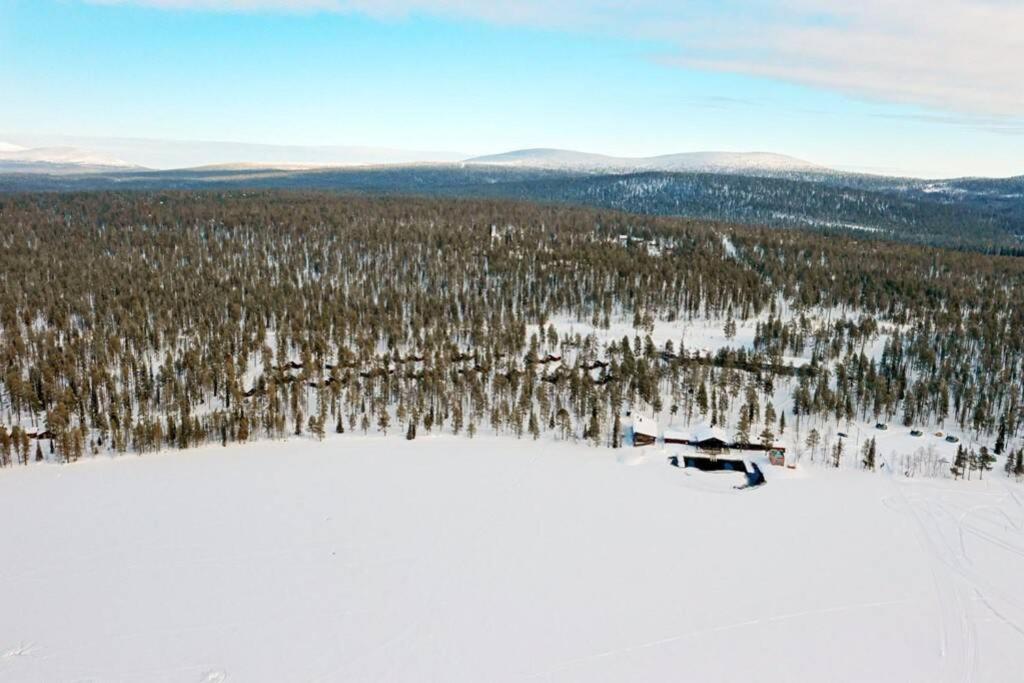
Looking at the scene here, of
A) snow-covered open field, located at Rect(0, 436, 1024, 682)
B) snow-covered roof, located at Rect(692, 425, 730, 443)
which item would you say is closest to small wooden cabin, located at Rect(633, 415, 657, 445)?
snow-covered roof, located at Rect(692, 425, 730, 443)

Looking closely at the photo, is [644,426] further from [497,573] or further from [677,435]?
[497,573]

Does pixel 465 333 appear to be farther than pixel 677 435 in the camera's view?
Yes

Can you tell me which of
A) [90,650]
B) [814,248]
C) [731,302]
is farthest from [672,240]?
[90,650]

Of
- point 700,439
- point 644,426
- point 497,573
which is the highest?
point 644,426

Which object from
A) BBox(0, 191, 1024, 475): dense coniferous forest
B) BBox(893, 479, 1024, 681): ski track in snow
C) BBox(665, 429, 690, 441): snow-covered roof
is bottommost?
BBox(893, 479, 1024, 681): ski track in snow

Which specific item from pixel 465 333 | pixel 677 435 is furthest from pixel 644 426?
pixel 465 333

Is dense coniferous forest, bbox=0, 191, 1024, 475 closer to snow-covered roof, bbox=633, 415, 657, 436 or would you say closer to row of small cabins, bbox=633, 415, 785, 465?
row of small cabins, bbox=633, 415, 785, 465

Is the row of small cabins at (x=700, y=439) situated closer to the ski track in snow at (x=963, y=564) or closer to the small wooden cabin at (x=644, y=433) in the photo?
the small wooden cabin at (x=644, y=433)
